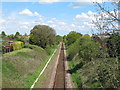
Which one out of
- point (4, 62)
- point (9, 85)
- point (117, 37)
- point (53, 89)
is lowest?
point (53, 89)

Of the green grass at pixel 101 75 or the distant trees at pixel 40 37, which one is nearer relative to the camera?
the green grass at pixel 101 75

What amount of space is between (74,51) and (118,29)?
85.6ft

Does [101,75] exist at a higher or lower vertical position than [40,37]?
lower

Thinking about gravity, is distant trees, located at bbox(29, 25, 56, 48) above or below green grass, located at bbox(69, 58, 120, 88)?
above

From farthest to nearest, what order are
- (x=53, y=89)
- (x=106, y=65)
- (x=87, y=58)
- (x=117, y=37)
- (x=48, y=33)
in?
1. (x=48, y=33)
2. (x=87, y=58)
3. (x=53, y=89)
4. (x=106, y=65)
5. (x=117, y=37)

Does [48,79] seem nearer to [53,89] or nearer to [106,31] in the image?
[53,89]

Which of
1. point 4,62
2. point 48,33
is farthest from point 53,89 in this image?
point 48,33

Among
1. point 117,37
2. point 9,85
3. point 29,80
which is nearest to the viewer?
point 117,37

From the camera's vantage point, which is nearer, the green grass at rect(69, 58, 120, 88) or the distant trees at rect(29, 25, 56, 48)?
the green grass at rect(69, 58, 120, 88)

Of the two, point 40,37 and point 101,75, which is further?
point 40,37

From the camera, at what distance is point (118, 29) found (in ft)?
15.7

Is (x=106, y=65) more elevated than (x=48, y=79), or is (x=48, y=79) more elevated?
(x=106, y=65)

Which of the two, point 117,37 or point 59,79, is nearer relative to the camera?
point 117,37

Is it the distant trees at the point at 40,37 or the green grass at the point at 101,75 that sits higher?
the distant trees at the point at 40,37
